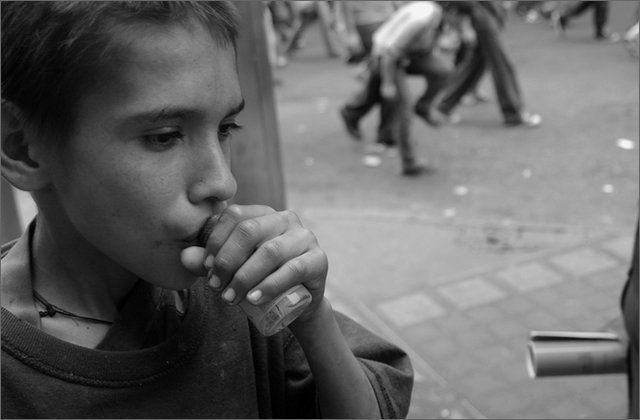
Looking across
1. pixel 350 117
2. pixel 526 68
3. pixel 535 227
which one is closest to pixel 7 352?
pixel 535 227

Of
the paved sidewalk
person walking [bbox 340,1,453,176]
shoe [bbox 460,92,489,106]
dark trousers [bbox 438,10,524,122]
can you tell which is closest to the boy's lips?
the paved sidewalk

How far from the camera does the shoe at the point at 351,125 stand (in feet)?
23.7

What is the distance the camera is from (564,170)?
599 centimetres

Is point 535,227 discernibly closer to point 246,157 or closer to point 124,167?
point 246,157

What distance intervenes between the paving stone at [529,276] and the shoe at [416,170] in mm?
1965

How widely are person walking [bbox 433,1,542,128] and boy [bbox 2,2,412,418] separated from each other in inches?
239

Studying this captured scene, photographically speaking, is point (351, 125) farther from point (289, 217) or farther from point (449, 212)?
point (289, 217)

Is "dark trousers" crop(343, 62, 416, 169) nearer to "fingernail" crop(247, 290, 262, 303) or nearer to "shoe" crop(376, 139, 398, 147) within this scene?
"shoe" crop(376, 139, 398, 147)

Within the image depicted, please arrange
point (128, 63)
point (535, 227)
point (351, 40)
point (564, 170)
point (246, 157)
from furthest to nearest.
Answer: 1. point (351, 40)
2. point (564, 170)
3. point (535, 227)
4. point (246, 157)
5. point (128, 63)

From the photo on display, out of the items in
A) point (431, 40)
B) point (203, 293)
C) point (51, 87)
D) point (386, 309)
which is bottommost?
point (386, 309)

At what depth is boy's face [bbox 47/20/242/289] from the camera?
97cm

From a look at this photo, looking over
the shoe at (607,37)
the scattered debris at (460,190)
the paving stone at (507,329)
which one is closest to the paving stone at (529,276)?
the paving stone at (507,329)

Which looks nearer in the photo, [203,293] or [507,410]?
[203,293]

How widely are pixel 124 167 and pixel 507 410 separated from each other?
2.51 meters
